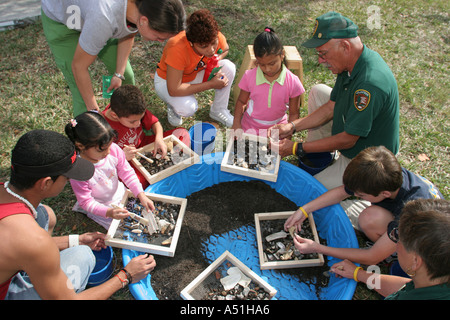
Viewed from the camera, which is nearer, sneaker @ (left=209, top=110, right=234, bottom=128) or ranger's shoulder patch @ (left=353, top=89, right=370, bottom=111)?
ranger's shoulder patch @ (left=353, top=89, right=370, bottom=111)

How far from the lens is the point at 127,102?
2766mm

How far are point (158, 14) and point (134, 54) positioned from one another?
2.85 metres

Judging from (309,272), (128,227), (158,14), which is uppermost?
(158,14)

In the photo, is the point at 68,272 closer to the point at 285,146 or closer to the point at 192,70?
the point at 285,146

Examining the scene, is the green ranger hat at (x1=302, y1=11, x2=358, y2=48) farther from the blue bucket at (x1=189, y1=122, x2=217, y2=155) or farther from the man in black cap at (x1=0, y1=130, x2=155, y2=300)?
the man in black cap at (x1=0, y1=130, x2=155, y2=300)

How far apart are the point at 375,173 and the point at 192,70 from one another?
7.32ft

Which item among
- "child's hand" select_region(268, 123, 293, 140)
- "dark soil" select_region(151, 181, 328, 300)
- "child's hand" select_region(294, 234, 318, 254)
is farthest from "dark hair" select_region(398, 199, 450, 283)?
"child's hand" select_region(268, 123, 293, 140)

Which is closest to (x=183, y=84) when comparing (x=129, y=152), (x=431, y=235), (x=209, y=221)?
(x=129, y=152)

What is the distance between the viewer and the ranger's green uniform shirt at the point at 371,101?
8.27 ft

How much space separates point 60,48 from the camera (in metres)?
2.89

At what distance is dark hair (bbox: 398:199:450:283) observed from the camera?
161 cm

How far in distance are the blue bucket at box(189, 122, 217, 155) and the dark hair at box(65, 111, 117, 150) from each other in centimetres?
119

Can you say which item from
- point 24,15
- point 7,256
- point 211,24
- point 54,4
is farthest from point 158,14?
point 24,15

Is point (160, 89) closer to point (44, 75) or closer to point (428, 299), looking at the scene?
point (44, 75)
